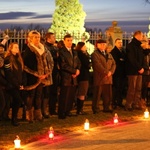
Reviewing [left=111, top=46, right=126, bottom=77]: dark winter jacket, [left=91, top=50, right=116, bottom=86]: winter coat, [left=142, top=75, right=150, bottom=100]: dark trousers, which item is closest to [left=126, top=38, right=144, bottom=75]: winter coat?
[left=111, top=46, right=126, bottom=77]: dark winter jacket

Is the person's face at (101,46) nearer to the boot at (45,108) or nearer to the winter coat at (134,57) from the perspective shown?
the winter coat at (134,57)

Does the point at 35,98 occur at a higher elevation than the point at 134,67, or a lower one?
lower

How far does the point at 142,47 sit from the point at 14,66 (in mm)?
4752

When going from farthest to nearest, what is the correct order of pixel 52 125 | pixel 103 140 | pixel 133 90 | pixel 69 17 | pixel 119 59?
pixel 69 17 → pixel 119 59 → pixel 133 90 → pixel 52 125 → pixel 103 140

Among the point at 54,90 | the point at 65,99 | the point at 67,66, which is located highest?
the point at 67,66

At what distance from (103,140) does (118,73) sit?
4765 millimetres

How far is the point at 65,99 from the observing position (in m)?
13.0

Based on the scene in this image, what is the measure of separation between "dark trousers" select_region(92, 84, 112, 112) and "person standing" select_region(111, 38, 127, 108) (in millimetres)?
903

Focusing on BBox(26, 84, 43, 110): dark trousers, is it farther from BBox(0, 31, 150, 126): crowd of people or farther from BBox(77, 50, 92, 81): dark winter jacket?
BBox(77, 50, 92, 81): dark winter jacket

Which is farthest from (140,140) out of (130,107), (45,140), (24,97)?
(130,107)

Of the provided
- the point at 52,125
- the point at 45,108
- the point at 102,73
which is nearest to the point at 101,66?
the point at 102,73

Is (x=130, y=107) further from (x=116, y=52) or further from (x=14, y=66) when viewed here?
(x=14, y=66)

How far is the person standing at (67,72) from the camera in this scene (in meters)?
12.7

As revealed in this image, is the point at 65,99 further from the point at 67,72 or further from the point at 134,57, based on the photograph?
the point at 134,57
